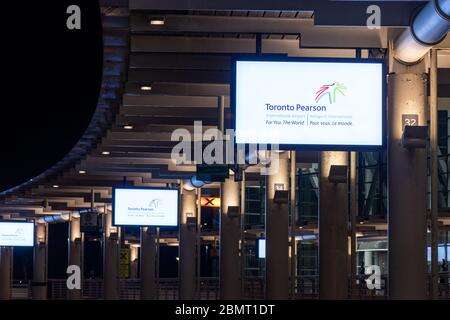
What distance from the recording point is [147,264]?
4197cm

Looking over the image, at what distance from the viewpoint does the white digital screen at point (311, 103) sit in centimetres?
1410

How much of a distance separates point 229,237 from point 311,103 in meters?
17.7

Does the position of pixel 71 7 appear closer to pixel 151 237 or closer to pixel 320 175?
pixel 320 175

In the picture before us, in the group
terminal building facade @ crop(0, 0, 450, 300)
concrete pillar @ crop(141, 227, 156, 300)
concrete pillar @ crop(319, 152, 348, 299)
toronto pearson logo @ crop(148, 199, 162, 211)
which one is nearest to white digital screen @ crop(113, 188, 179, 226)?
toronto pearson logo @ crop(148, 199, 162, 211)

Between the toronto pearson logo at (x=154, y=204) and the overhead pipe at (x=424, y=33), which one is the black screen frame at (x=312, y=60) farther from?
→ the toronto pearson logo at (x=154, y=204)

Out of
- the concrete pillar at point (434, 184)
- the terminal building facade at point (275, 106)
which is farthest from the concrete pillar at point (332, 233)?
the concrete pillar at point (434, 184)

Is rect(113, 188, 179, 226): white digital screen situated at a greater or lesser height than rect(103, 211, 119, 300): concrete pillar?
greater

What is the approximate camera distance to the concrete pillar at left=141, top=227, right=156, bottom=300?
41.6 m

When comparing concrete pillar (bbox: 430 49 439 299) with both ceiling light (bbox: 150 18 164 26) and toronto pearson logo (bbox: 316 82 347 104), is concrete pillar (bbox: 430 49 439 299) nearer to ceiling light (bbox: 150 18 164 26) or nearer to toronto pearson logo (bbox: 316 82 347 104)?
toronto pearson logo (bbox: 316 82 347 104)

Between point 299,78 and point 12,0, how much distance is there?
11.5ft

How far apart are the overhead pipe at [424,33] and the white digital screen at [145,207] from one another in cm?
2093

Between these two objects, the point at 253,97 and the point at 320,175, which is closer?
the point at 253,97

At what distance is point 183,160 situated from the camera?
32.2m
